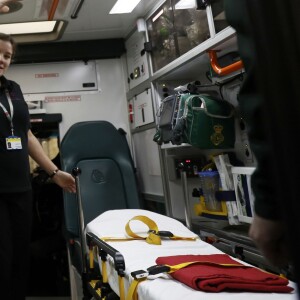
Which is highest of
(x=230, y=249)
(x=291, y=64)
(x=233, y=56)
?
(x=233, y=56)

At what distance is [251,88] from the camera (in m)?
0.76

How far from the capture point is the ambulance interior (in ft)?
9.88

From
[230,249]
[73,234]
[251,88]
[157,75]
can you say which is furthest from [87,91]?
[251,88]

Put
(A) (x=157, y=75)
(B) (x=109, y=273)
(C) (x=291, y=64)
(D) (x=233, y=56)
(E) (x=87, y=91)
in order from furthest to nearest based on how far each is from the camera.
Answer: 1. (E) (x=87, y=91)
2. (A) (x=157, y=75)
3. (D) (x=233, y=56)
4. (B) (x=109, y=273)
5. (C) (x=291, y=64)

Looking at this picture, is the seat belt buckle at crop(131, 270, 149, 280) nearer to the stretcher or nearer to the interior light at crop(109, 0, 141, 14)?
the stretcher

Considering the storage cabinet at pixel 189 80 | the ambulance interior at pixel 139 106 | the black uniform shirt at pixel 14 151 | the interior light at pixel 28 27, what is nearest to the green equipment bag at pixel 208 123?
the ambulance interior at pixel 139 106

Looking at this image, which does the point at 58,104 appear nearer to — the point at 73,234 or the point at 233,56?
the point at 73,234

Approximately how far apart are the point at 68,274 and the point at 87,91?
2.11 meters

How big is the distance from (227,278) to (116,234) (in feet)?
3.89

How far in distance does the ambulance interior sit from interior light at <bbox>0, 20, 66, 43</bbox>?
22mm

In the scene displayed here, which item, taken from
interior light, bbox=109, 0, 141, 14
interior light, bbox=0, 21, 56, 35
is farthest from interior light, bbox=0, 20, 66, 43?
interior light, bbox=109, 0, 141, 14

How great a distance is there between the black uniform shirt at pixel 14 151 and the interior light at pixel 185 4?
1.47m

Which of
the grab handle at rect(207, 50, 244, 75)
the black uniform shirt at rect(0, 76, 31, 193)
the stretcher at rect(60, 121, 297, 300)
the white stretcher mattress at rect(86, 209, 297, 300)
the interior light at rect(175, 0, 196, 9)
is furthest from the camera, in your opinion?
the interior light at rect(175, 0, 196, 9)

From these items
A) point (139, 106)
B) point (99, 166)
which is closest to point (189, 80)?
point (139, 106)
